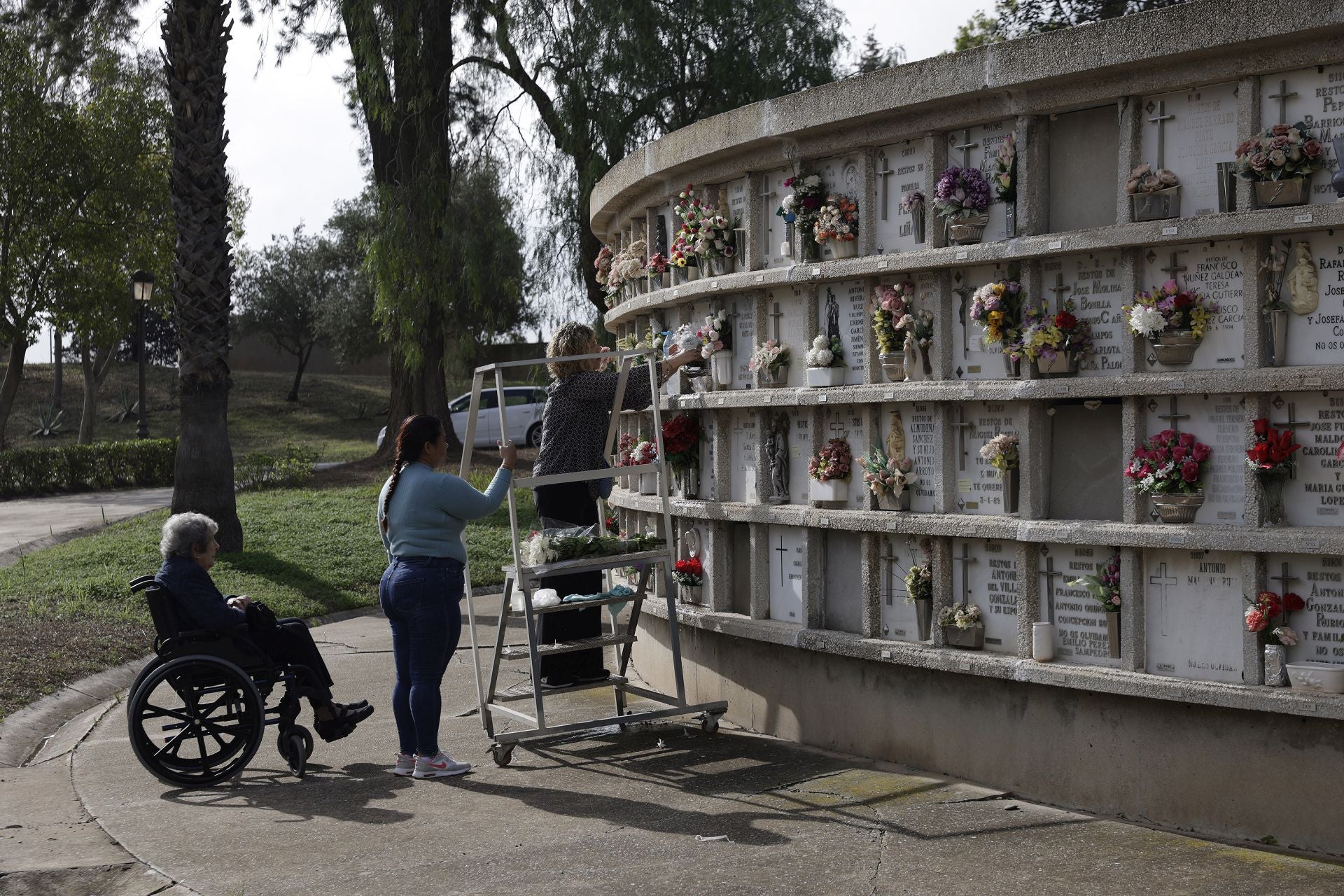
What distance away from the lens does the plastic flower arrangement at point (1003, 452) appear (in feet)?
19.3

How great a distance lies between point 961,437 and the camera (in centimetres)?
618

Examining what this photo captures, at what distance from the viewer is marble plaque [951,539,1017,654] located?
5980 mm

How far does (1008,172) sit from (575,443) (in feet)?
8.78

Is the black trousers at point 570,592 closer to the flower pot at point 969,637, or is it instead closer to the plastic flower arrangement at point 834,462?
the plastic flower arrangement at point 834,462

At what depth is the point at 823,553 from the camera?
6891mm

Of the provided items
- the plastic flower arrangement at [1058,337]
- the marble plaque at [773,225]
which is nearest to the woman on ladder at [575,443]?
the marble plaque at [773,225]

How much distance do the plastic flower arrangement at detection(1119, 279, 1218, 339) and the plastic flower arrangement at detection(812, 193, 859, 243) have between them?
5.19 feet

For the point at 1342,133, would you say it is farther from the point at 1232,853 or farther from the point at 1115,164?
the point at 1232,853

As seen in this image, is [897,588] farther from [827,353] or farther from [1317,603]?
[1317,603]

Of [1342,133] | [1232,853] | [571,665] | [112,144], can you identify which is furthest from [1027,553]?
[112,144]

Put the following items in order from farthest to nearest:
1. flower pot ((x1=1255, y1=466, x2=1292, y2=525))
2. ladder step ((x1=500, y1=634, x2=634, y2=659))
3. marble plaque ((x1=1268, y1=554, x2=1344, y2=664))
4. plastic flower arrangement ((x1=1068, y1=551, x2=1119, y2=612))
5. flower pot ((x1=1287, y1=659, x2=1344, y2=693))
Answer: ladder step ((x1=500, y1=634, x2=634, y2=659)), plastic flower arrangement ((x1=1068, y1=551, x2=1119, y2=612)), flower pot ((x1=1255, y1=466, x2=1292, y2=525)), marble plaque ((x1=1268, y1=554, x2=1344, y2=664)), flower pot ((x1=1287, y1=659, x2=1344, y2=693))

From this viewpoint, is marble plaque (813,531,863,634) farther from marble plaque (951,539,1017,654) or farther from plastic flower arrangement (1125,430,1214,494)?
plastic flower arrangement (1125,430,1214,494)

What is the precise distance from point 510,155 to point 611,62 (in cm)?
242

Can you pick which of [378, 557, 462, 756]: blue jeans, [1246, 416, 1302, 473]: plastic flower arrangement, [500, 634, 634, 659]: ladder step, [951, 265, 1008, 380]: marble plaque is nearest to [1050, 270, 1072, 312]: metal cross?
[951, 265, 1008, 380]: marble plaque
